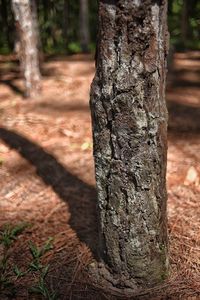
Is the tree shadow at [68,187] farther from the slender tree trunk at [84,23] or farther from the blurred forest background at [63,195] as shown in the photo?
the slender tree trunk at [84,23]

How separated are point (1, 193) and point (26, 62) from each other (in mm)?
3305

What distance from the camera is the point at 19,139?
511 cm

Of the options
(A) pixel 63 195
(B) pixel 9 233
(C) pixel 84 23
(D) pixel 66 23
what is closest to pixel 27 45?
(A) pixel 63 195

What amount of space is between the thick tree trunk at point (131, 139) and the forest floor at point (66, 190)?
Answer: 25 centimetres

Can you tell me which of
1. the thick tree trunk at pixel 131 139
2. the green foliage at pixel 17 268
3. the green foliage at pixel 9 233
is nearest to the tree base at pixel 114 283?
the thick tree trunk at pixel 131 139

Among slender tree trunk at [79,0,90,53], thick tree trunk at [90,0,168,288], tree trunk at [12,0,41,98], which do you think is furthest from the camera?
slender tree trunk at [79,0,90,53]

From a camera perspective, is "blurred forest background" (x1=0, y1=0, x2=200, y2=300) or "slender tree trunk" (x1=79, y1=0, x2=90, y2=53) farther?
"slender tree trunk" (x1=79, y1=0, x2=90, y2=53)

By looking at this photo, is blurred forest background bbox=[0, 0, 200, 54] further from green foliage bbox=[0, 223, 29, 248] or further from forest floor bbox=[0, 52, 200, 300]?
green foliage bbox=[0, 223, 29, 248]

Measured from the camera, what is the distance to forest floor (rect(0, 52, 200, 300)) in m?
2.72

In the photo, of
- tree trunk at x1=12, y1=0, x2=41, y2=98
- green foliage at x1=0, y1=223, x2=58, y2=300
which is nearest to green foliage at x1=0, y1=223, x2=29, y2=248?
green foliage at x1=0, y1=223, x2=58, y2=300

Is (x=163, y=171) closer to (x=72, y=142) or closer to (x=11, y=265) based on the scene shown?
(x=11, y=265)

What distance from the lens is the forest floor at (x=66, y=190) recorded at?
272 cm

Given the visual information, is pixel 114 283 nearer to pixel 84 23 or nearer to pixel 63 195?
pixel 63 195

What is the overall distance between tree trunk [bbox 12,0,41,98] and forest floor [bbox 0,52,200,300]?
0.28m
